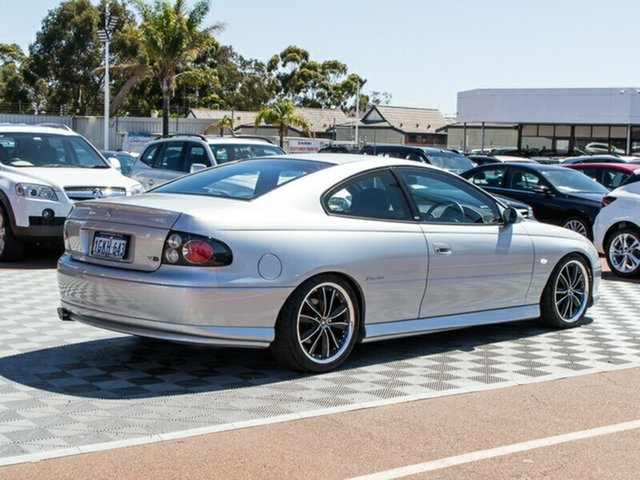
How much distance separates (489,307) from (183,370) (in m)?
2.61

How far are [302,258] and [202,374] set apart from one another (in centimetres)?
108

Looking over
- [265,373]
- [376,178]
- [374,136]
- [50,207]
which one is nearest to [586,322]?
[376,178]

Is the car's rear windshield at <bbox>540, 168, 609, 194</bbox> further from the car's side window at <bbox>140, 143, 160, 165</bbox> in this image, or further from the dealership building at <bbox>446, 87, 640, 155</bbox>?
the dealership building at <bbox>446, 87, 640, 155</bbox>

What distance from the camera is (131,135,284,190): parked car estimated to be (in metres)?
15.7

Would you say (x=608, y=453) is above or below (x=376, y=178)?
below

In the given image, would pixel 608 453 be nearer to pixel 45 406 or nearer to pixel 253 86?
pixel 45 406

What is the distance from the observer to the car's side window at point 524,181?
711 inches

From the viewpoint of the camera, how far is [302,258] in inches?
258

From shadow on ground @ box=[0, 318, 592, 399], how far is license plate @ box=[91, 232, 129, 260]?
80cm

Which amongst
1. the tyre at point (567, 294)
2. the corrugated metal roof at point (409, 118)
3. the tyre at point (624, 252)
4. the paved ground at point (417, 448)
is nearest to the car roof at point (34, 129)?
the tyre at point (624, 252)

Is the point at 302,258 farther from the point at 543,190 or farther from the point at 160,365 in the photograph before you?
the point at 543,190

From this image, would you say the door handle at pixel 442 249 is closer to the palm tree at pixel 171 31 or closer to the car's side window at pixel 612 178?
the car's side window at pixel 612 178

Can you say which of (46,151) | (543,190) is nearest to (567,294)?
(46,151)

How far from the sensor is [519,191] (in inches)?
717
